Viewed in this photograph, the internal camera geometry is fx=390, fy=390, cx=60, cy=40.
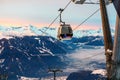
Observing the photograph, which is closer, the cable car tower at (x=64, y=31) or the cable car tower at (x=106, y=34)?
the cable car tower at (x=106, y=34)

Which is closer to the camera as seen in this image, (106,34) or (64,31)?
(106,34)

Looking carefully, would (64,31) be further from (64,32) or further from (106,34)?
(106,34)

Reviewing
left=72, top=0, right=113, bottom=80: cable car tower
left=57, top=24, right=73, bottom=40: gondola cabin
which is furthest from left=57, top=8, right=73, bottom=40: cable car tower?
left=72, top=0, right=113, bottom=80: cable car tower

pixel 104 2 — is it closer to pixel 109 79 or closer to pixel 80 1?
pixel 80 1

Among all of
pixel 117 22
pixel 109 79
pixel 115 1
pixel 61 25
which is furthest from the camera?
pixel 61 25

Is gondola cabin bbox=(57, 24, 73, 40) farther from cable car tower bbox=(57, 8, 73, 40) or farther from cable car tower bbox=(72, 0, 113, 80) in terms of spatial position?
cable car tower bbox=(72, 0, 113, 80)

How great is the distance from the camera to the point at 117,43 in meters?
12.4

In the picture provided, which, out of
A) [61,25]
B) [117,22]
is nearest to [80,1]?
[117,22]

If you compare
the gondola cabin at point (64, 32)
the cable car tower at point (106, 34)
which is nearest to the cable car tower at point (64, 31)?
the gondola cabin at point (64, 32)

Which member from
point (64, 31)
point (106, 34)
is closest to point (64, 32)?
point (64, 31)

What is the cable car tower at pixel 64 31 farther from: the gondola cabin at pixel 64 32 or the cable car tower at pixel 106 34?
the cable car tower at pixel 106 34

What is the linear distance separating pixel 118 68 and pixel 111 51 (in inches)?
39.2

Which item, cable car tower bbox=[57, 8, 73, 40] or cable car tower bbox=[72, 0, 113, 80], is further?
cable car tower bbox=[57, 8, 73, 40]

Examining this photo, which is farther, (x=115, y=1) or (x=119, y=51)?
(x=119, y=51)
